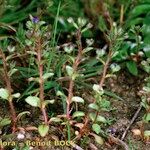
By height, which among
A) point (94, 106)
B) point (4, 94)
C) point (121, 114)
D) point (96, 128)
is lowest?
point (121, 114)

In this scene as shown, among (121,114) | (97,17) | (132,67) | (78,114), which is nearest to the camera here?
(78,114)

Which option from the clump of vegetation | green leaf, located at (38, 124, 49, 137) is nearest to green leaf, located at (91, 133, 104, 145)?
the clump of vegetation

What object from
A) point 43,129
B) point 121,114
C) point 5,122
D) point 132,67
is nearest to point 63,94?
point 43,129

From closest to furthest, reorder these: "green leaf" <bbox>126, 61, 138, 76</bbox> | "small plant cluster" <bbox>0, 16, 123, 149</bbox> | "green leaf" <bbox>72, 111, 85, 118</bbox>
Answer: "small plant cluster" <bbox>0, 16, 123, 149</bbox> < "green leaf" <bbox>72, 111, 85, 118</bbox> < "green leaf" <bbox>126, 61, 138, 76</bbox>

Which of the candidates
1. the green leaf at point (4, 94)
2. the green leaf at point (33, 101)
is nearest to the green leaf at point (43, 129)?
the green leaf at point (33, 101)

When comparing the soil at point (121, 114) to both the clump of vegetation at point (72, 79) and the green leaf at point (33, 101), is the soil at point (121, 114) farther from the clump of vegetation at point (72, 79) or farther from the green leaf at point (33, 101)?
the green leaf at point (33, 101)

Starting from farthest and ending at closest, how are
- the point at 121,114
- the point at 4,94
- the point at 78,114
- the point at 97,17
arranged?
the point at 97,17, the point at 121,114, the point at 78,114, the point at 4,94

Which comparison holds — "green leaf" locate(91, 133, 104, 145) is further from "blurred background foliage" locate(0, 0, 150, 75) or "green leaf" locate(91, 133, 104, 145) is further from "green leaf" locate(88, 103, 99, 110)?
"blurred background foliage" locate(0, 0, 150, 75)

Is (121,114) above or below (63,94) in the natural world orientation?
below

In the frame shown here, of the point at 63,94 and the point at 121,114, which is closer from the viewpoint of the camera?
the point at 63,94

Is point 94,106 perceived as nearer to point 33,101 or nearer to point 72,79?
point 72,79
